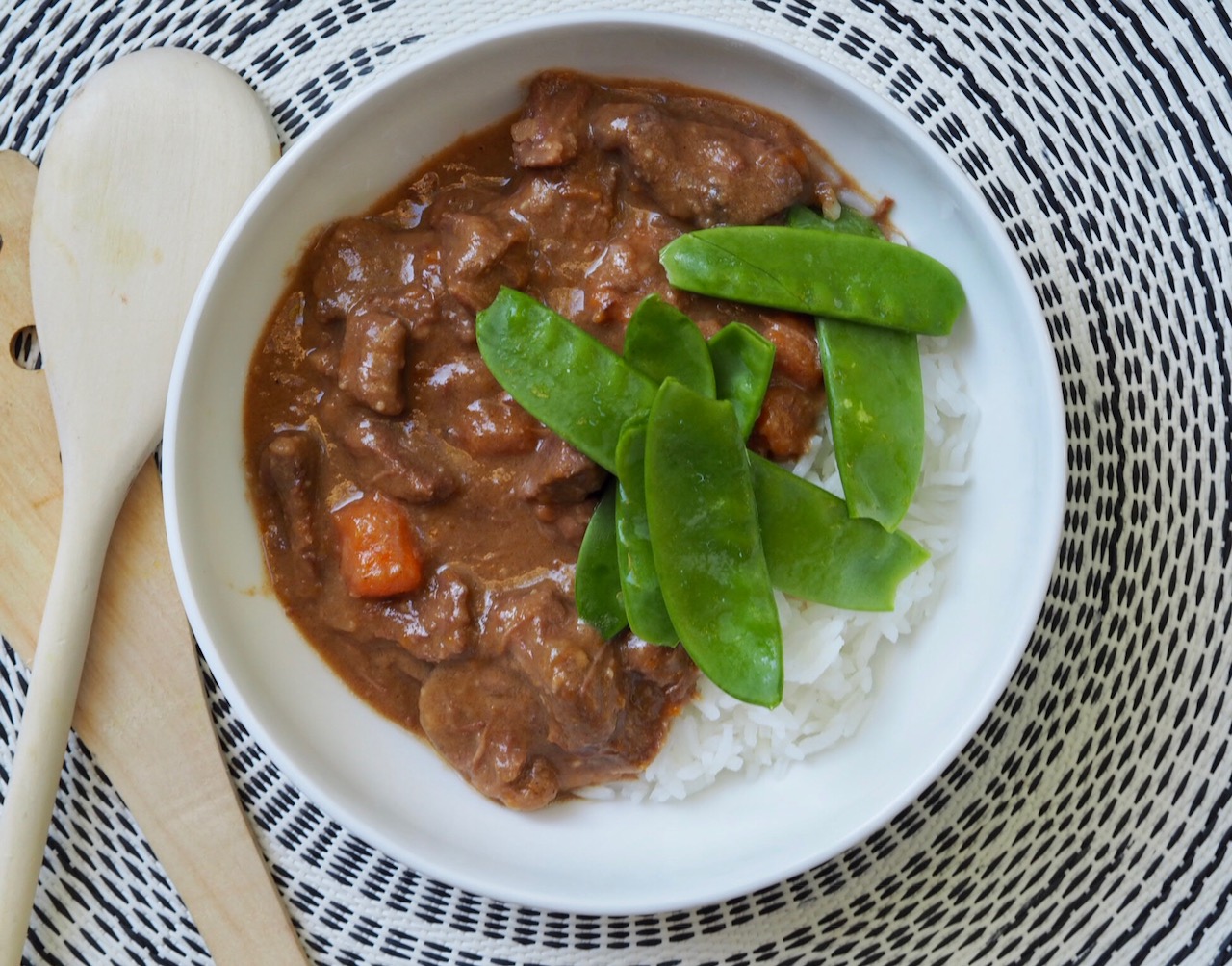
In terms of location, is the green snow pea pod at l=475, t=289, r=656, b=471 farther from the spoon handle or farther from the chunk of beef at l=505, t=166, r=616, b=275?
the spoon handle

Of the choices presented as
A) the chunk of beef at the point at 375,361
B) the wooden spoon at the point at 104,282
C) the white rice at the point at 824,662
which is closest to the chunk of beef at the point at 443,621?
the chunk of beef at the point at 375,361

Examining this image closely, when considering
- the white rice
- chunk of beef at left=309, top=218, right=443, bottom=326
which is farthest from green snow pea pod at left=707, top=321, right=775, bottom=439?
chunk of beef at left=309, top=218, right=443, bottom=326

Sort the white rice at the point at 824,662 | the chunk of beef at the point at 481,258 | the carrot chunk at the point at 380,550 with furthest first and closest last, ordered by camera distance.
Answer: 1. the white rice at the point at 824,662
2. the carrot chunk at the point at 380,550
3. the chunk of beef at the point at 481,258

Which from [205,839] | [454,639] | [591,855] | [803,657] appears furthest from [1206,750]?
[205,839]

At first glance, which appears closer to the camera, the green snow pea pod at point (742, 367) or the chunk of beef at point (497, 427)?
the green snow pea pod at point (742, 367)

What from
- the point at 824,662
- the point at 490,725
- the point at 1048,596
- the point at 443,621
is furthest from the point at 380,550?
the point at 1048,596

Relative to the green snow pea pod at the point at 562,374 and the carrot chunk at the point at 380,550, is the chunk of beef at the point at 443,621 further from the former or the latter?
the green snow pea pod at the point at 562,374
